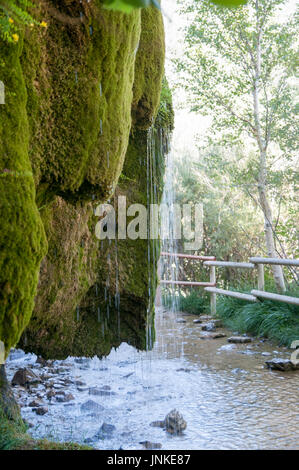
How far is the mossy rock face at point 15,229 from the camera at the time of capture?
75.6 inches

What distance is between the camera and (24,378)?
493cm

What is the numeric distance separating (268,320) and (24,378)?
3.60m

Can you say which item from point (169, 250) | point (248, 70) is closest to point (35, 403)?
point (248, 70)

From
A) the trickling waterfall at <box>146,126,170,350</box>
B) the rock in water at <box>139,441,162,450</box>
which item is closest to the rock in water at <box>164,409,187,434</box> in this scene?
the rock in water at <box>139,441,162,450</box>

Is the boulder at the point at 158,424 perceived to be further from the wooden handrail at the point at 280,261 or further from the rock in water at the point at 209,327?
the rock in water at the point at 209,327

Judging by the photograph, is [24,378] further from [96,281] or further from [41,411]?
[96,281]

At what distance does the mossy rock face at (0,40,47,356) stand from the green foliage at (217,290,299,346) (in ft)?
16.5

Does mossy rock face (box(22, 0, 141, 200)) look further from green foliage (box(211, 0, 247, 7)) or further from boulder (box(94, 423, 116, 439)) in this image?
green foliage (box(211, 0, 247, 7))

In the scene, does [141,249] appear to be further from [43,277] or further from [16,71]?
[16,71]

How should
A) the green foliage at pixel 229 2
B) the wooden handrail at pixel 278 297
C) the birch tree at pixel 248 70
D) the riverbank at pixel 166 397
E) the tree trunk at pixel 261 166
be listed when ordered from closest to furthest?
the green foliage at pixel 229 2 → the riverbank at pixel 166 397 → the wooden handrail at pixel 278 297 → the tree trunk at pixel 261 166 → the birch tree at pixel 248 70

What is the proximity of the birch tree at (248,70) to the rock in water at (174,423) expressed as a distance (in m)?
6.01

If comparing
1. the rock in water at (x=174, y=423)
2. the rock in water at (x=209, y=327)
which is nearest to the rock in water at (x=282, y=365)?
the rock in water at (x=174, y=423)

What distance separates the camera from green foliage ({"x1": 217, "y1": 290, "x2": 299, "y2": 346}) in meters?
6.58
